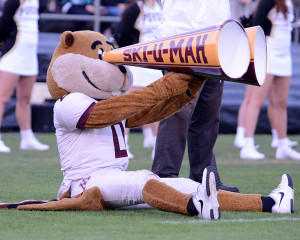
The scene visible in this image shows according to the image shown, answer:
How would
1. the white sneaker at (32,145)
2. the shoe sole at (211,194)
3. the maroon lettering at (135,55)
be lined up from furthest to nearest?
the white sneaker at (32,145), the maroon lettering at (135,55), the shoe sole at (211,194)

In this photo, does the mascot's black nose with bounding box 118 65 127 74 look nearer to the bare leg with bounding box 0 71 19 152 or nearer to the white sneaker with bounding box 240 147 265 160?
the white sneaker with bounding box 240 147 265 160

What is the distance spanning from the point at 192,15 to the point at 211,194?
1616 mm

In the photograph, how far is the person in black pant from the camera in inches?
189

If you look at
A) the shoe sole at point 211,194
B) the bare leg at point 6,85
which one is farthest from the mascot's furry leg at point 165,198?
the bare leg at point 6,85

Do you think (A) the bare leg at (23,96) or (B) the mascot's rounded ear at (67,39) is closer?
(B) the mascot's rounded ear at (67,39)

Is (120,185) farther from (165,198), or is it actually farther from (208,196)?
(208,196)

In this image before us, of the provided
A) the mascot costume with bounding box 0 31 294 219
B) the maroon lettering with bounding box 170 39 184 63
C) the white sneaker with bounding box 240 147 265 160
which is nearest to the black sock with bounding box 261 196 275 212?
the mascot costume with bounding box 0 31 294 219

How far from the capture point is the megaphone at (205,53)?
144 inches

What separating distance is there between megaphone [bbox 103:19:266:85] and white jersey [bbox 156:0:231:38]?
0.97 m

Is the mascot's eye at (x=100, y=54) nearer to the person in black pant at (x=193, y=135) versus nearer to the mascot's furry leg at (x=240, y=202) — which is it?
the person in black pant at (x=193, y=135)

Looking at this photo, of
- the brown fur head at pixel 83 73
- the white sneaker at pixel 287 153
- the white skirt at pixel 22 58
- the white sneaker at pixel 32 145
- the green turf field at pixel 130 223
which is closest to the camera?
the green turf field at pixel 130 223

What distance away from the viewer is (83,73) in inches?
162

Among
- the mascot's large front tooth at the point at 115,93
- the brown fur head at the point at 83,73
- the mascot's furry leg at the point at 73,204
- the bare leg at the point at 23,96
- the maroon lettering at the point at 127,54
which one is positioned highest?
the maroon lettering at the point at 127,54

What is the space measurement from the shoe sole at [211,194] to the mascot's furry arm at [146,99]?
1.51 feet
